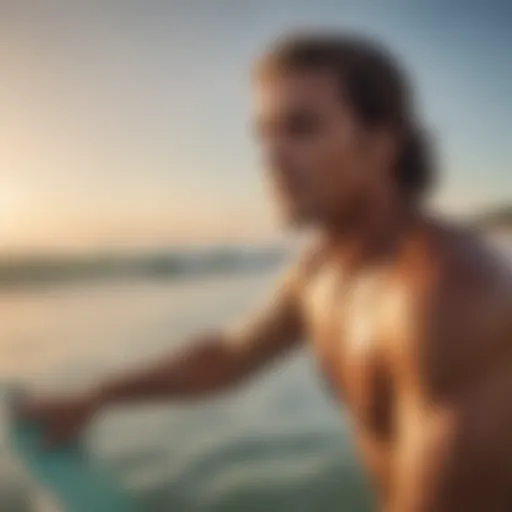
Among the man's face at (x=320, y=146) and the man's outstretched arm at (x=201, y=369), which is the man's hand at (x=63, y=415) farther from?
the man's face at (x=320, y=146)

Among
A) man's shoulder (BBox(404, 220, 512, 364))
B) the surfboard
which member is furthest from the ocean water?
man's shoulder (BBox(404, 220, 512, 364))

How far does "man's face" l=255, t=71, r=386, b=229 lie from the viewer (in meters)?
0.94

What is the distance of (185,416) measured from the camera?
975 millimetres

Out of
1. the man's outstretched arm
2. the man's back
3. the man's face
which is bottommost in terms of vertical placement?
the man's back

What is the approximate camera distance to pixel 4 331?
99 centimetres

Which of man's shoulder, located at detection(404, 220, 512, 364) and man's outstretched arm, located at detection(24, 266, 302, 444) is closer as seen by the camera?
man's shoulder, located at detection(404, 220, 512, 364)

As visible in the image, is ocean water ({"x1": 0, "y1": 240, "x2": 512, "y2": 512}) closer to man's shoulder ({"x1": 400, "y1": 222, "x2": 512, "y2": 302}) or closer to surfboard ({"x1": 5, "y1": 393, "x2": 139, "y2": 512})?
surfboard ({"x1": 5, "y1": 393, "x2": 139, "y2": 512})

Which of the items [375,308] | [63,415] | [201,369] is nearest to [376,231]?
[375,308]

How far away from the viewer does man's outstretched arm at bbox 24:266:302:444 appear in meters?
0.97

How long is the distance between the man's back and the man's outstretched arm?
2.6 inches

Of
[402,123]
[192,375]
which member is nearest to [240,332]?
[192,375]

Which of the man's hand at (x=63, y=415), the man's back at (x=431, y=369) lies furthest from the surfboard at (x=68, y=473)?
the man's back at (x=431, y=369)

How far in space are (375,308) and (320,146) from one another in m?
0.17

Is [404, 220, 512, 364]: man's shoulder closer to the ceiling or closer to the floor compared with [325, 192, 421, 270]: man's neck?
closer to the floor
